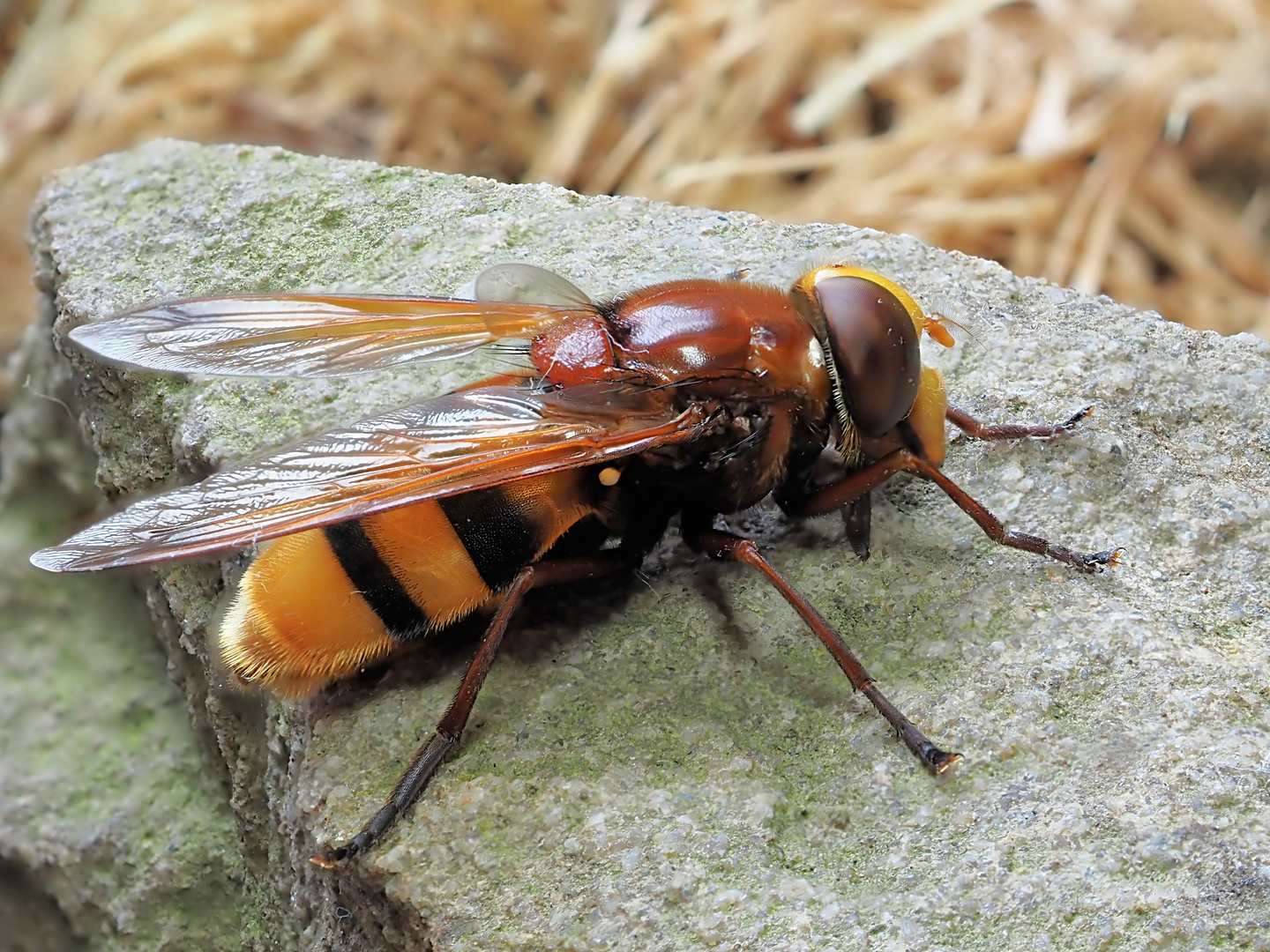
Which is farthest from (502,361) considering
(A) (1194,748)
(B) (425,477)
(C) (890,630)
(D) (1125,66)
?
(D) (1125,66)

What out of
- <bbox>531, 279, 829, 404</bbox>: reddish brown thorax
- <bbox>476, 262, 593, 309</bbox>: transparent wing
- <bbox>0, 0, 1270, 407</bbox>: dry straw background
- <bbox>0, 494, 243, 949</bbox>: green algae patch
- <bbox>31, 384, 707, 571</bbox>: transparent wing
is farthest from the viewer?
<bbox>0, 0, 1270, 407</bbox>: dry straw background

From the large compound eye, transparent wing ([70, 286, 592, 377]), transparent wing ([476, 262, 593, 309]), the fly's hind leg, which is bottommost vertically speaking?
the fly's hind leg

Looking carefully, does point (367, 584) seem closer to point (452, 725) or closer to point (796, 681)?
point (452, 725)

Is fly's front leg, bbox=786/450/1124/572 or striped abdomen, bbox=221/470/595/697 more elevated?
striped abdomen, bbox=221/470/595/697

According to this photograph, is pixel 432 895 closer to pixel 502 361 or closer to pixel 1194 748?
pixel 502 361

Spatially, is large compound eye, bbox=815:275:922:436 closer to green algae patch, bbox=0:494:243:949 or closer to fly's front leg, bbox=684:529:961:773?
fly's front leg, bbox=684:529:961:773

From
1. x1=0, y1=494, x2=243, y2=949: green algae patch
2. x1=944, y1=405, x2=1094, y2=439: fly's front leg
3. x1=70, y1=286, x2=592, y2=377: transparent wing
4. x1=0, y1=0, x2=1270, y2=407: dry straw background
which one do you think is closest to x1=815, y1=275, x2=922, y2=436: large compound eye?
x1=944, y1=405, x2=1094, y2=439: fly's front leg

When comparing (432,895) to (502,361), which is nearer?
(432,895)
